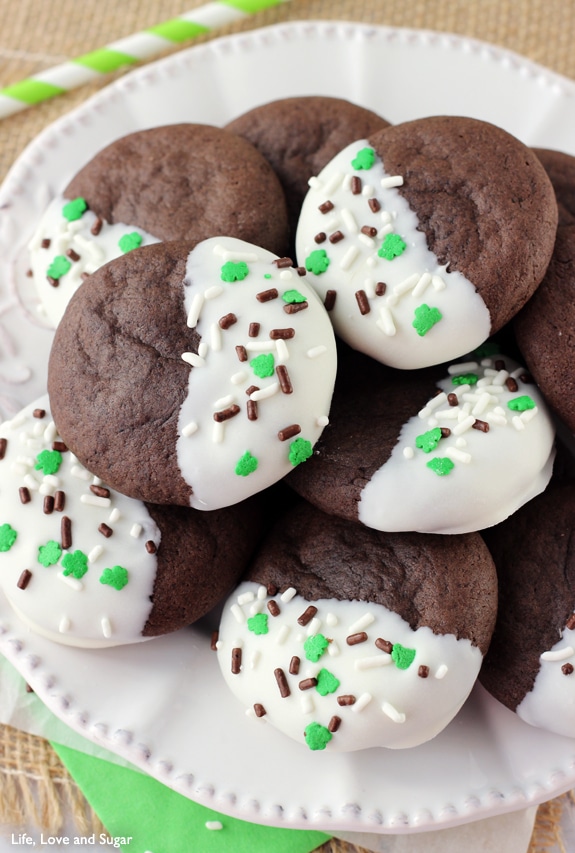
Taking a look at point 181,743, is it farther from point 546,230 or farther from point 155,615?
point 546,230

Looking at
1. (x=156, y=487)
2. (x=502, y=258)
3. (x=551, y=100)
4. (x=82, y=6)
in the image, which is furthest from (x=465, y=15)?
(x=156, y=487)

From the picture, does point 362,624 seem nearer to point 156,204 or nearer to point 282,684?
point 282,684

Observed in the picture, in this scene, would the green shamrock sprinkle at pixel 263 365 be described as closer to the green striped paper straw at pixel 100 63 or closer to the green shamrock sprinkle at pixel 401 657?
the green shamrock sprinkle at pixel 401 657

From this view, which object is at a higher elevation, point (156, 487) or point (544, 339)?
point (544, 339)

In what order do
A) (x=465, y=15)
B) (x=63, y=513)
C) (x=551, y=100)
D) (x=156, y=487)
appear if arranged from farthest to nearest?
(x=465, y=15) < (x=551, y=100) < (x=63, y=513) < (x=156, y=487)

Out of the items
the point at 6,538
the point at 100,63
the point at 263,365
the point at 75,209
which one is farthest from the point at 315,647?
the point at 100,63

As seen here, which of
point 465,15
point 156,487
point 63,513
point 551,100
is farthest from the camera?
point 465,15
